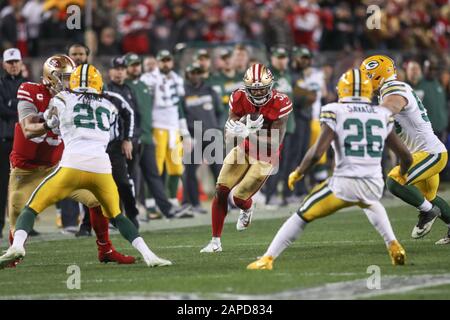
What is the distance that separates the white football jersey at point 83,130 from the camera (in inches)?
354

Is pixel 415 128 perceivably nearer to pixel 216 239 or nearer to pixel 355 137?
pixel 355 137

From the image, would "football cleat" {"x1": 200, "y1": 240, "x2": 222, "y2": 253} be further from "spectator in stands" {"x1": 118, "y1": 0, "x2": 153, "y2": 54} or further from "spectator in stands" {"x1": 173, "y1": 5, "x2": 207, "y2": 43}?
"spectator in stands" {"x1": 173, "y1": 5, "x2": 207, "y2": 43}

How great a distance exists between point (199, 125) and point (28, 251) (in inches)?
180

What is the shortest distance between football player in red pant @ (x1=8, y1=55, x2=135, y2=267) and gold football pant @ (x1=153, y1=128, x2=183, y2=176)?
3730 millimetres

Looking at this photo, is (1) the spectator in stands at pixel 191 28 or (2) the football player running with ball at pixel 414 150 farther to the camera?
(1) the spectator in stands at pixel 191 28

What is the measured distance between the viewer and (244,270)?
8.68 metres

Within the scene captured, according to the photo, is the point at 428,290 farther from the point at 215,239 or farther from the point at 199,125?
the point at 199,125

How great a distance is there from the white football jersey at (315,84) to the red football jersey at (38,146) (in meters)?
5.90

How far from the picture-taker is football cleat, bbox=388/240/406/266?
869cm

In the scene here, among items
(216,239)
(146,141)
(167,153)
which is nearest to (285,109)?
(216,239)

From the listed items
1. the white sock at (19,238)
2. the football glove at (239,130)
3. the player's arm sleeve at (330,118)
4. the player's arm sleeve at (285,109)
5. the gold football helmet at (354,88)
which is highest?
the gold football helmet at (354,88)

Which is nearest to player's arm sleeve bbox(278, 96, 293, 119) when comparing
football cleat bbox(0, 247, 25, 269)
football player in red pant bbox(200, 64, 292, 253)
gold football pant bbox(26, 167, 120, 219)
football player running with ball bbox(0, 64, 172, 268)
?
football player in red pant bbox(200, 64, 292, 253)

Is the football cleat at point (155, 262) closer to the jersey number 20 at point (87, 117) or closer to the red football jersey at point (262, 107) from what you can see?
the jersey number 20 at point (87, 117)

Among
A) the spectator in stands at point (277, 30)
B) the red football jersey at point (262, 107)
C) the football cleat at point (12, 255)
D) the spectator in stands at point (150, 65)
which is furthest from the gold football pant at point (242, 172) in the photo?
the spectator in stands at point (277, 30)
